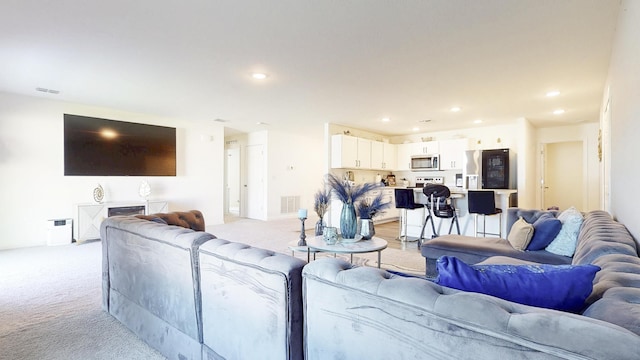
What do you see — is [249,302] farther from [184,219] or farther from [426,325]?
[184,219]

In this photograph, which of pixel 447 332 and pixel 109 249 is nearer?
pixel 447 332

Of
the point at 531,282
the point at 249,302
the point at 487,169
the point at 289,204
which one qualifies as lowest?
the point at 289,204

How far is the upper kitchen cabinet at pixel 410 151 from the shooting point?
7.56 meters

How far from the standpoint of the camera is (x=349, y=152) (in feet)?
22.7

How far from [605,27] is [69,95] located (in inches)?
248

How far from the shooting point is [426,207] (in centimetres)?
536

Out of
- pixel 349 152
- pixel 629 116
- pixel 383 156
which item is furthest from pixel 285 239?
pixel 629 116

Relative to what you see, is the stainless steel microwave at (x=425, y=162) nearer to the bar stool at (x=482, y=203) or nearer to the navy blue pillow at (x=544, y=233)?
the bar stool at (x=482, y=203)

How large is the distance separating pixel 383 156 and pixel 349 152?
141 centimetres

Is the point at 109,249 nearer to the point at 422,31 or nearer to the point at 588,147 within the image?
the point at 422,31

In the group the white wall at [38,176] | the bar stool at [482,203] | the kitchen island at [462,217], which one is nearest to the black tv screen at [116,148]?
the white wall at [38,176]

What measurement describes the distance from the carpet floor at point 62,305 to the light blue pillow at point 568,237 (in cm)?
138

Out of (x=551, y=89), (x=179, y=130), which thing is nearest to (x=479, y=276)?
(x=551, y=89)

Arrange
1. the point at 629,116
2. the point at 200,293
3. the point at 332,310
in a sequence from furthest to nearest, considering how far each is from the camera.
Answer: the point at 629,116 → the point at 200,293 → the point at 332,310
